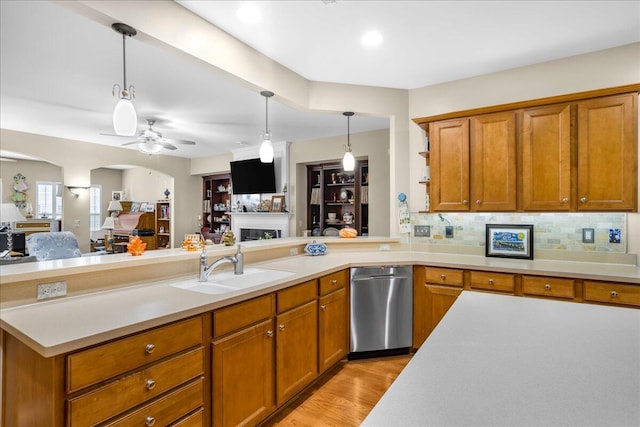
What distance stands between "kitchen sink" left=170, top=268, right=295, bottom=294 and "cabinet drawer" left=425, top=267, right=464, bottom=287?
133 centimetres

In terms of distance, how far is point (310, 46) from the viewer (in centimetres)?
279

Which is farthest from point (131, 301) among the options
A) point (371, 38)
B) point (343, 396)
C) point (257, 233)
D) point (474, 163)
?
point (257, 233)

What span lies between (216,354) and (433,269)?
2.03m

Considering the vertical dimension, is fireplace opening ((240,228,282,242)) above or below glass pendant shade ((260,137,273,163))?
below

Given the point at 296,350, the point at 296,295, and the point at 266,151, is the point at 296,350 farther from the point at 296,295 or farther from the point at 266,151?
the point at 266,151

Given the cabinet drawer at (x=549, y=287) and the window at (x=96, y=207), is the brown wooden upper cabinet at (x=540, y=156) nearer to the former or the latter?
the cabinet drawer at (x=549, y=287)

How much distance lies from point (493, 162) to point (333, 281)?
1826 millimetres

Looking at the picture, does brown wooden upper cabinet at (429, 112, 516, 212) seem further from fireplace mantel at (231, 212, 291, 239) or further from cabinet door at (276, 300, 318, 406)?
fireplace mantel at (231, 212, 291, 239)

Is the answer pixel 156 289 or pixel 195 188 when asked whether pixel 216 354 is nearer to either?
pixel 156 289

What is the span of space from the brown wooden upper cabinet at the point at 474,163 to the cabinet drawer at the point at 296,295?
160cm

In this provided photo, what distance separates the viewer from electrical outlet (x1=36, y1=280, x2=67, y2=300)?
1685mm

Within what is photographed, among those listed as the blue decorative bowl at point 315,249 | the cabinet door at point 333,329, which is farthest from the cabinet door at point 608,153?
the blue decorative bowl at point 315,249

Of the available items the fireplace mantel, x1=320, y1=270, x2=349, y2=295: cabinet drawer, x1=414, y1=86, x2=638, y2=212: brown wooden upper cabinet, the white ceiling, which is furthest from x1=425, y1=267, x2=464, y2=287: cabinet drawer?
the fireplace mantel

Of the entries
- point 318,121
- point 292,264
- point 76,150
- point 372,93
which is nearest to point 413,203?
point 372,93
